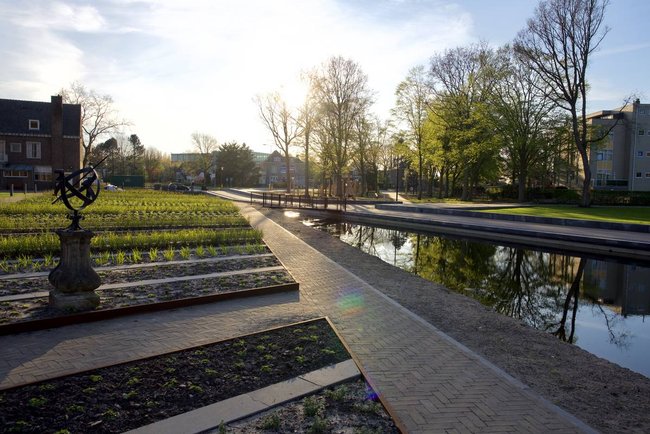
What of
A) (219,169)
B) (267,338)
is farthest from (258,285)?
(219,169)

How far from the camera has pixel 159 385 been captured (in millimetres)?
4645

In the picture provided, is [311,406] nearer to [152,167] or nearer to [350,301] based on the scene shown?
[350,301]

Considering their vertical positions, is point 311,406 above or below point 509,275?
above

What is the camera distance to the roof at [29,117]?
166 ft

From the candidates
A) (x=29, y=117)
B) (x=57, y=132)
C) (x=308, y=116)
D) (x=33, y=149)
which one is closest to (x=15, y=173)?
(x=33, y=149)

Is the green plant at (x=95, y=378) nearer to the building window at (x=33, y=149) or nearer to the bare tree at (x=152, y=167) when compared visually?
the building window at (x=33, y=149)

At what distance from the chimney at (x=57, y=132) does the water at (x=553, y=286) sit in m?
45.0

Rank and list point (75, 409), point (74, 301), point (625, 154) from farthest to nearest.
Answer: point (625, 154)
point (74, 301)
point (75, 409)

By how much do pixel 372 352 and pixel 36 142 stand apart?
2239 inches

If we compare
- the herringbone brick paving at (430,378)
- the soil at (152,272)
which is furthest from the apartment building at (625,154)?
the herringbone brick paving at (430,378)

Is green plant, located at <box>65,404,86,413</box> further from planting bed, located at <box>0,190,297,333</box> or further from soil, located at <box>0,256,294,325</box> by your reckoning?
soil, located at <box>0,256,294,325</box>

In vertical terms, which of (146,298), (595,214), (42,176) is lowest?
(146,298)

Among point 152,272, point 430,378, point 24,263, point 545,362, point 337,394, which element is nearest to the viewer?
point 337,394

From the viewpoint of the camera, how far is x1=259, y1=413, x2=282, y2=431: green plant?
13.0ft
